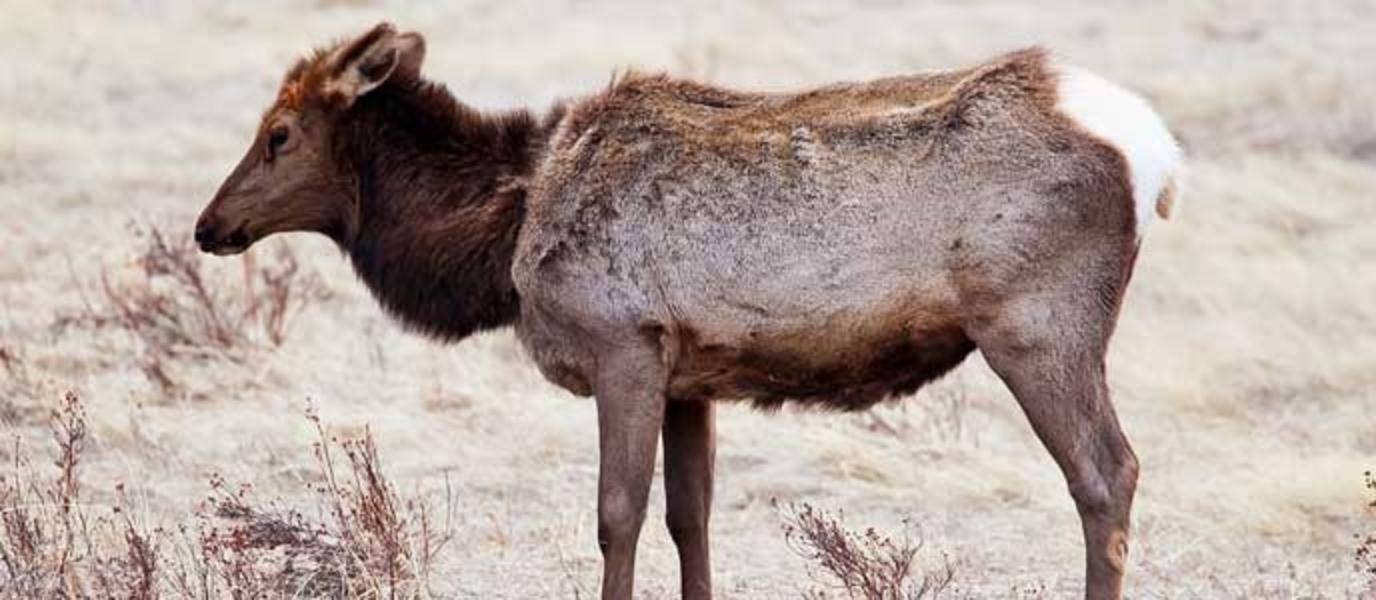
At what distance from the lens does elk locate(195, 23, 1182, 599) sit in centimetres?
776

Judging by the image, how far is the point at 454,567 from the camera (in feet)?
31.2

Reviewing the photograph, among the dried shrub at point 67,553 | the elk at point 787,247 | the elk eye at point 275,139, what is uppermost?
the elk eye at point 275,139

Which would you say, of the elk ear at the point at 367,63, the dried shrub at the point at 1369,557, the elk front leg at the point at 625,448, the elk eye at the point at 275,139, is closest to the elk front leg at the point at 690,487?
the elk front leg at the point at 625,448

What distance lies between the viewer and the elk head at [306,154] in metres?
8.89

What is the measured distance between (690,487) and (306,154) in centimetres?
167

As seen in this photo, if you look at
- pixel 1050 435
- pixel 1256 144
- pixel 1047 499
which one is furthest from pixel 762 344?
pixel 1256 144

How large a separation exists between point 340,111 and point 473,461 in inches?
107

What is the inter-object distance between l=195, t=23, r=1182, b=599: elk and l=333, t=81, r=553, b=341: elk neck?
1 centimetres

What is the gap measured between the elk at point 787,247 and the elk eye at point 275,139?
157mm

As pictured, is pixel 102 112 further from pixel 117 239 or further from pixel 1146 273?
pixel 1146 273

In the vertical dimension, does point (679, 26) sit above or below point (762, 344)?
above

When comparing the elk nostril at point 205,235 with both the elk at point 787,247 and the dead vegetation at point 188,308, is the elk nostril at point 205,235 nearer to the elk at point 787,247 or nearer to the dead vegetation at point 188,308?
the elk at point 787,247

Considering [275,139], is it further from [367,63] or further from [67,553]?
[67,553]

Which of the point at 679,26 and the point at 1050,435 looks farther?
the point at 679,26
